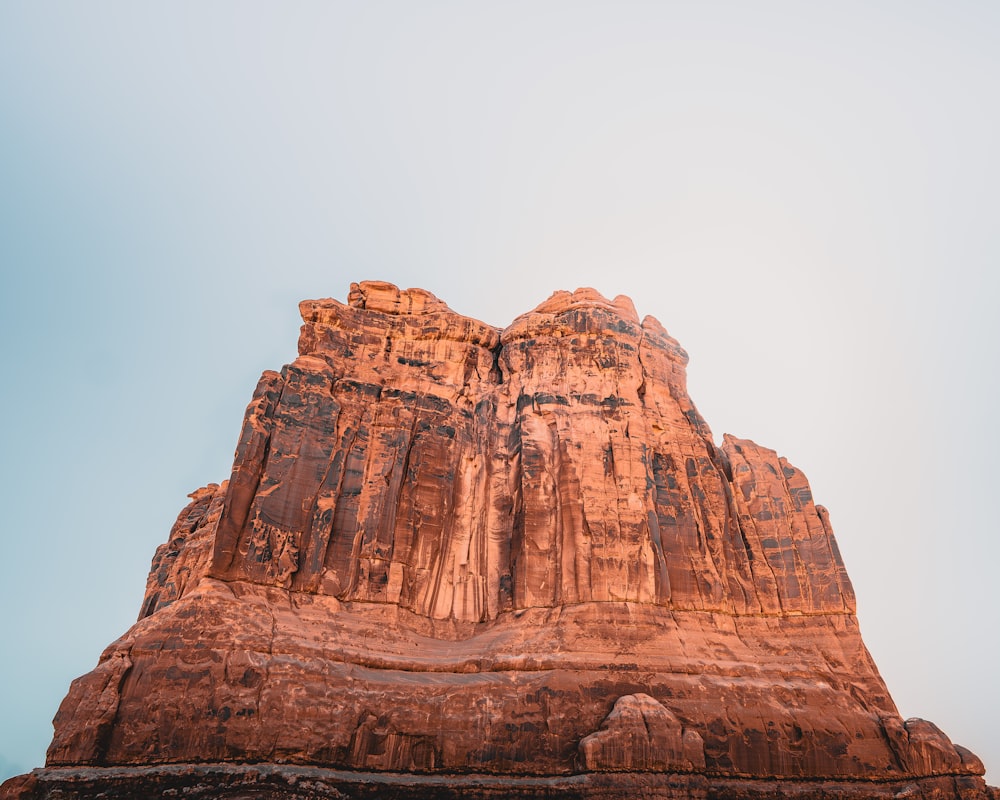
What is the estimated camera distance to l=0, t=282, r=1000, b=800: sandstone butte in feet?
69.4

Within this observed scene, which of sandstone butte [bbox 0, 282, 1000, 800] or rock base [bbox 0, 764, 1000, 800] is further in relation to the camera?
sandstone butte [bbox 0, 282, 1000, 800]

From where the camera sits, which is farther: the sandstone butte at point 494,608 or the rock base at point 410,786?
the sandstone butte at point 494,608

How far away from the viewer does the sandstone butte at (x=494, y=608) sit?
21141mm

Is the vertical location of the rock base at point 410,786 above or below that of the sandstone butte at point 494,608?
below

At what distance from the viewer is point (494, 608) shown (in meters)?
29.0

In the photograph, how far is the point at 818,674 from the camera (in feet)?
88.4

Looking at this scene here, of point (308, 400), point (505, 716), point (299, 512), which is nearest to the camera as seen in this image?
point (505, 716)

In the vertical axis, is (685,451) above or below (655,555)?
above

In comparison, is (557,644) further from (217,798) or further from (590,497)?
(217,798)

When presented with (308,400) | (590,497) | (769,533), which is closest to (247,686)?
(308,400)

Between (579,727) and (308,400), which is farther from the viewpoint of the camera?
(308,400)

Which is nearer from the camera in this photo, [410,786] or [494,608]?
[410,786]

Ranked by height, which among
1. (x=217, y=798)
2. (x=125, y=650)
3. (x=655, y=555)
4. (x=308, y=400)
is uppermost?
(x=308, y=400)

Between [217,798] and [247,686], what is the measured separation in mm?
3586
